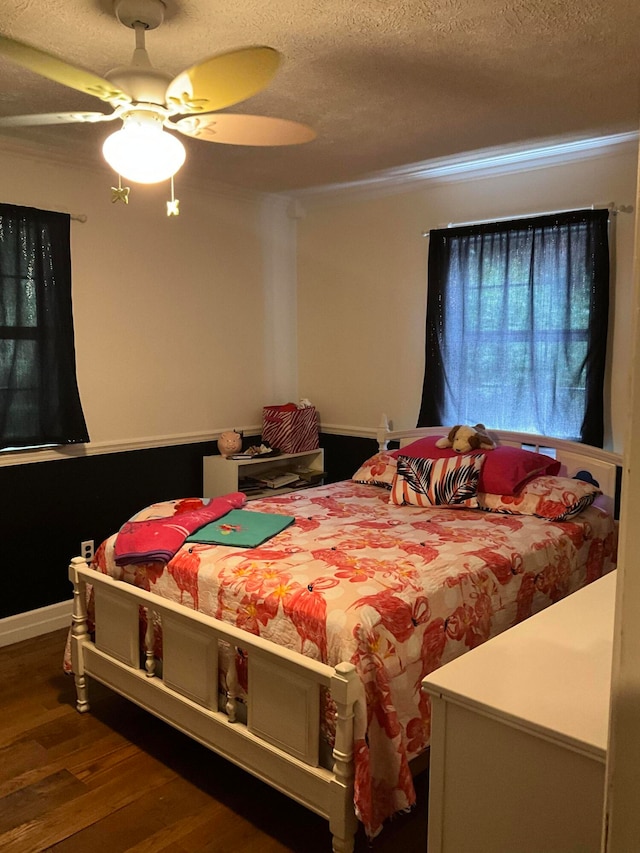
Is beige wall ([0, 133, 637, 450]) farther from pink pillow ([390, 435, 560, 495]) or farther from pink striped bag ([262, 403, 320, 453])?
pink pillow ([390, 435, 560, 495])

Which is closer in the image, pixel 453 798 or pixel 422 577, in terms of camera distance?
pixel 453 798

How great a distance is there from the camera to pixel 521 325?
150 inches

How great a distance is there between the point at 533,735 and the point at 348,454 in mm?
3490

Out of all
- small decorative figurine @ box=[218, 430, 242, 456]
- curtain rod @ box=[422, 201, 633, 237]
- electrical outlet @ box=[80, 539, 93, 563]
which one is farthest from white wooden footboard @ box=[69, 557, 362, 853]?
curtain rod @ box=[422, 201, 633, 237]

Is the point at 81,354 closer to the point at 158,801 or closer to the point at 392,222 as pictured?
the point at 392,222

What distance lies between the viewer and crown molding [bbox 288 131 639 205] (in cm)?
347

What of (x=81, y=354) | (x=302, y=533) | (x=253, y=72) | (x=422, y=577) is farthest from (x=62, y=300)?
(x=422, y=577)

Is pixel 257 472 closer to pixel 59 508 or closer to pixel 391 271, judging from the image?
pixel 59 508

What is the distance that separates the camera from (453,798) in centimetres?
140

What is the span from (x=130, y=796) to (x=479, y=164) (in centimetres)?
349

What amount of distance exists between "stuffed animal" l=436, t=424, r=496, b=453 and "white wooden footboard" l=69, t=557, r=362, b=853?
1772 mm

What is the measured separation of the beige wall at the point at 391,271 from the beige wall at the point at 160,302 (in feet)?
1.24

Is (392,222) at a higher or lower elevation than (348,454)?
higher

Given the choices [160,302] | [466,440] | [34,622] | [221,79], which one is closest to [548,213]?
[466,440]
